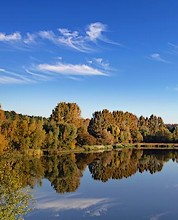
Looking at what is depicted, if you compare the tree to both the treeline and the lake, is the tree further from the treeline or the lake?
the lake

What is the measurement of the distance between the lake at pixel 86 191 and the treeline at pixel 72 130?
6503mm

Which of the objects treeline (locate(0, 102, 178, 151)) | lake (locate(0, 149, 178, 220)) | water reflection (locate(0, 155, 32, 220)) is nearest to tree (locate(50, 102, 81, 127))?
treeline (locate(0, 102, 178, 151))

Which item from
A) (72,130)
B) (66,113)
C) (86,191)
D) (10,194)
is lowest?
(86,191)

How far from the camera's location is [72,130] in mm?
71312

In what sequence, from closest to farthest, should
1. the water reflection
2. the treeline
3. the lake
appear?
the water reflection → the lake → the treeline

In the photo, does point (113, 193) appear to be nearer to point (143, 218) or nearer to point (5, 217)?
point (143, 218)

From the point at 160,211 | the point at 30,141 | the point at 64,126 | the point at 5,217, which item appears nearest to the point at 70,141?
the point at 64,126

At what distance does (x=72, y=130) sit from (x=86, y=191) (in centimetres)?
4062

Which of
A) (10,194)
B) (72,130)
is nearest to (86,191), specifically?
(10,194)

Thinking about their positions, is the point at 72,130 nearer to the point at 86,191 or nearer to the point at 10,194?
the point at 86,191

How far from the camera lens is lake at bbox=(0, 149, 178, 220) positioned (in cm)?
1249

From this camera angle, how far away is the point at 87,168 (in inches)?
1900

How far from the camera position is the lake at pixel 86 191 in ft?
41.0

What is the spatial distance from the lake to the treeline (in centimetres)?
650
